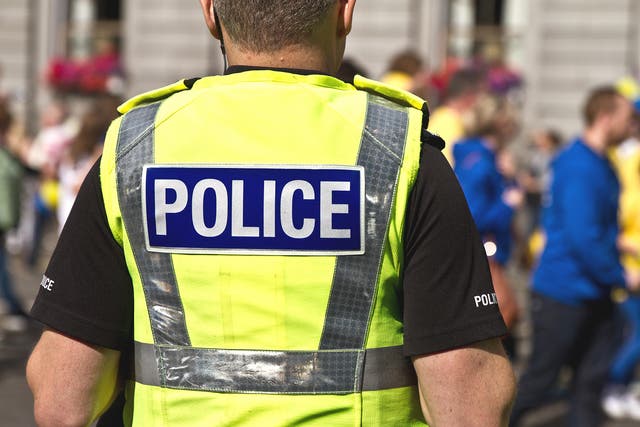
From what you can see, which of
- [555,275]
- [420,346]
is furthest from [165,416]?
[555,275]

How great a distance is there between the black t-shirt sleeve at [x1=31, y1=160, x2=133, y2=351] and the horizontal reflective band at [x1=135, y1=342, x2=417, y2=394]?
0.39ft

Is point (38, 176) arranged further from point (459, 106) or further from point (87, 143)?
point (459, 106)

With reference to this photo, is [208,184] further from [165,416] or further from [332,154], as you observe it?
[165,416]

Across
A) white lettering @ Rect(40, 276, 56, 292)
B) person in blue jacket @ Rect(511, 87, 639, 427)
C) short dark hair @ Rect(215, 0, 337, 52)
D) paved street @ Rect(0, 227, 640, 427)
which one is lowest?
paved street @ Rect(0, 227, 640, 427)

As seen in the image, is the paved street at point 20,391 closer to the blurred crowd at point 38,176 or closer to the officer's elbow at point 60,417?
the blurred crowd at point 38,176

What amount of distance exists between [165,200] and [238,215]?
125mm

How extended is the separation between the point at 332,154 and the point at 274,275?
0.21 m

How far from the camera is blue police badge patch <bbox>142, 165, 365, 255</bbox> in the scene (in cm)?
184

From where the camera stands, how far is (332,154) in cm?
Answer: 185

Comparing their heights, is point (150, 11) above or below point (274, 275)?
above

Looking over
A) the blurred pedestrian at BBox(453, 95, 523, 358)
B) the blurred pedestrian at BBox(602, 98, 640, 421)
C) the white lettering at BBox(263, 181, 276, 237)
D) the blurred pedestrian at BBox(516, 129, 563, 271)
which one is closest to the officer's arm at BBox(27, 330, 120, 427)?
the white lettering at BBox(263, 181, 276, 237)

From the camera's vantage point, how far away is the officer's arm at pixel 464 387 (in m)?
1.83

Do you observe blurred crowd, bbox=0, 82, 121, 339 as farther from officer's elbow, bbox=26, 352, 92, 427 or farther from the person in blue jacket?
officer's elbow, bbox=26, 352, 92, 427

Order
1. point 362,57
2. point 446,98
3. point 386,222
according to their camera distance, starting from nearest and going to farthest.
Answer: point 386,222, point 446,98, point 362,57
